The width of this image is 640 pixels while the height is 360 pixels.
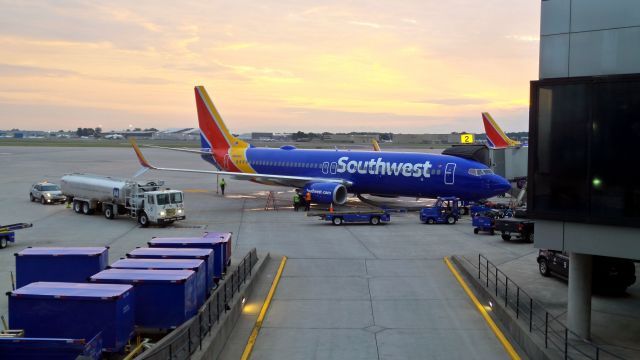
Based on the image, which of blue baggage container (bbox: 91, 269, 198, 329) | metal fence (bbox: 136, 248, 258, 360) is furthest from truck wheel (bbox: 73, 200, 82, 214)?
blue baggage container (bbox: 91, 269, 198, 329)

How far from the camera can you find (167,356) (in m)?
12.2

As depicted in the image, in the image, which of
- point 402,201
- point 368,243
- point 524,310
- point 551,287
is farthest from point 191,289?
point 402,201

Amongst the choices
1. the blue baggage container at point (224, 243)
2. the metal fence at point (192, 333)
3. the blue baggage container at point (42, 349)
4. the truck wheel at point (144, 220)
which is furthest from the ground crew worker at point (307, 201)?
the blue baggage container at point (42, 349)

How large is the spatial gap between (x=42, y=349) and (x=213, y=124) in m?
43.3

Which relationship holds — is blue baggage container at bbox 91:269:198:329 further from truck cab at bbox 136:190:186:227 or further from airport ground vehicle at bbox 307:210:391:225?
airport ground vehicle at bbox 307:210:391:225

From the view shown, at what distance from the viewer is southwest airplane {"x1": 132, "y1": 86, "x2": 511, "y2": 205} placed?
1496 inches

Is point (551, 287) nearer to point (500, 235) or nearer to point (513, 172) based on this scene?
point (500, 235)

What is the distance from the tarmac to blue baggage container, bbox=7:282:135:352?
2.95 meters

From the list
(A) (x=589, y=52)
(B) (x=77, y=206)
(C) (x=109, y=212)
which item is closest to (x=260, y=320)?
(A) (x=589, y=52)

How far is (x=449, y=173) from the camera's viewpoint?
3819 cm

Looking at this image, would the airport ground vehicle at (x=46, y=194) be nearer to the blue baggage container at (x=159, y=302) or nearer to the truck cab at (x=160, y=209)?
the truck cab at (x=160, y=209)

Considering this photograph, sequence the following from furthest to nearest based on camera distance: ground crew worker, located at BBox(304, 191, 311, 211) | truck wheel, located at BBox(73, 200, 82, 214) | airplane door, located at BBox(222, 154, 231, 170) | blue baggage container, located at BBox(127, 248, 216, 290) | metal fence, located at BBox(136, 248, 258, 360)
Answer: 1. airplane door, located at BBox(222, 154, 231, 170)
2. ground crew worker, located at BBox(304, 191, 311, 211)
3. truck wheel, located at BBox(73, 200, 82, 214)
4. blue baggage container, located at BBox(127, 248, 216, 290)
5. metal fence, located at BBox(136, 248, 258, 360)

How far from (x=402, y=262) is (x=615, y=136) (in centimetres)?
1328

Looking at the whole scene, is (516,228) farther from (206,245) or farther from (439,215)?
(206,245)
